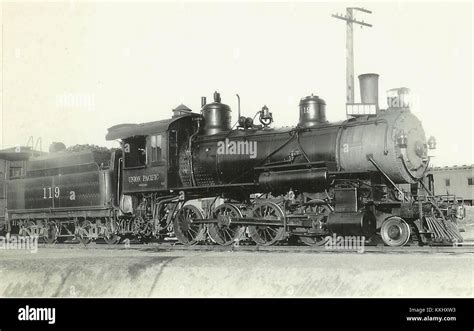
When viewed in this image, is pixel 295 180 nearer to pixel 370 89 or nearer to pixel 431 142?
pixel 370 89

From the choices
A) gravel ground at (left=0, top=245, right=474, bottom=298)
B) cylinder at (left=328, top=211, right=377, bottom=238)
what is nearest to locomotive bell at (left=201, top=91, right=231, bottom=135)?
gravel ground at (left=0, top=245, right=474, bottom=298)

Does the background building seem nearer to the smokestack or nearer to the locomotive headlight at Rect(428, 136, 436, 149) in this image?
the locomotive headlight at Rect(428, 136, 436, 149)

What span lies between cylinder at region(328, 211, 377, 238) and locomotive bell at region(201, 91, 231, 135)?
15.3 ft

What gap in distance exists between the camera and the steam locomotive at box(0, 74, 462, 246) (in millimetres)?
11508

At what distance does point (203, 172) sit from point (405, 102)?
5330 millimetres

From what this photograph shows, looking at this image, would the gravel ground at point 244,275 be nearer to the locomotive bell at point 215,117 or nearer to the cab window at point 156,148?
the cab window at point 156,148

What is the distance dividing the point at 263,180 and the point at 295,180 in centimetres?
85

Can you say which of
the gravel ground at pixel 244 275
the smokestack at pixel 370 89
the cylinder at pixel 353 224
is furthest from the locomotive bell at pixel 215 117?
the cylinder at pixel 353 224

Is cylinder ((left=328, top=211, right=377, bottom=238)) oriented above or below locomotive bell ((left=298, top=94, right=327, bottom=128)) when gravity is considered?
below

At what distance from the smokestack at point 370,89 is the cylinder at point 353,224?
2772mm

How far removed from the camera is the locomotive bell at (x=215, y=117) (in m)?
14.8

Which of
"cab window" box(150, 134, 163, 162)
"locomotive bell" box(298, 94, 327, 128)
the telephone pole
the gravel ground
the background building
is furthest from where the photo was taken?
the background building

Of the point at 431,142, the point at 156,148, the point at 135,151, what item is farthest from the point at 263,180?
the point at 135,151
